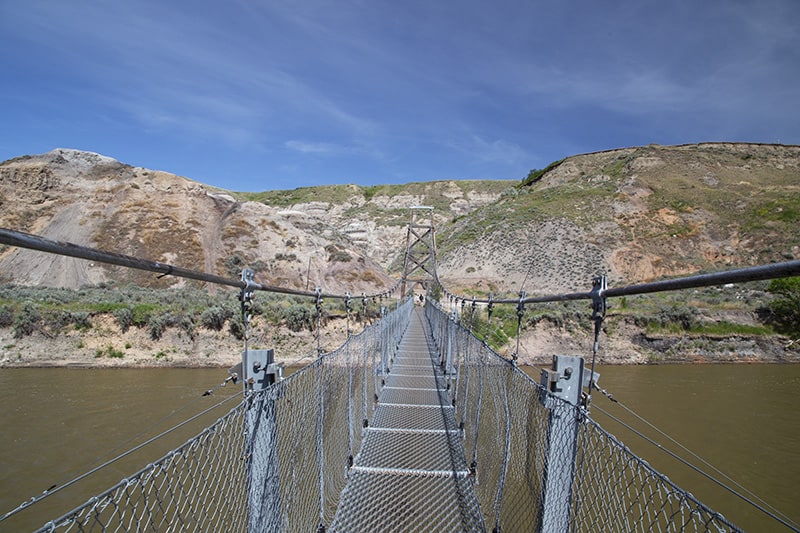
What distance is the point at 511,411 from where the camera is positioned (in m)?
2.53

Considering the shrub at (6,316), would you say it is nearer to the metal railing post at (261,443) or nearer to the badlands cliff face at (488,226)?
the badlands cliff face at (488,226)

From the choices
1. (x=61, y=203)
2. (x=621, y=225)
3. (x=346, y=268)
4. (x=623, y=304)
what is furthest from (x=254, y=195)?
(x=623, y=304)

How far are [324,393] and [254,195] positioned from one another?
223 feet

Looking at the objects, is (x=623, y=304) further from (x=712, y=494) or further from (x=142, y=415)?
(x=142, y=415)

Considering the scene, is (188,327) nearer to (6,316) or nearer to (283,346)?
(283,346)

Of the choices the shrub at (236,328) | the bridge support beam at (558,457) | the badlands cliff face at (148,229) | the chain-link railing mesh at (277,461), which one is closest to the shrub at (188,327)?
the shrub at (236,328)

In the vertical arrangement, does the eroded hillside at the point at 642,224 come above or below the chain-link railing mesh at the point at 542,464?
above

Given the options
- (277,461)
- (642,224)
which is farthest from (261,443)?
(642,224)

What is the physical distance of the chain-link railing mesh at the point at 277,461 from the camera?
1.35 metres

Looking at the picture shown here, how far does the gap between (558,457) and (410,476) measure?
1731 millimetres

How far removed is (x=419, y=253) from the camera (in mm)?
40500

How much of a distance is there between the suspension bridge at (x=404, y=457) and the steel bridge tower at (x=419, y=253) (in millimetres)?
21718

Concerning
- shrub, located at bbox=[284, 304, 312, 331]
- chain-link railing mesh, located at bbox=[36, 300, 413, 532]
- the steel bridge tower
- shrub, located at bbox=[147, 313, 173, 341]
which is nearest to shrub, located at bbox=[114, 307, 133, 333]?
shrub, located at bbox=[147, 313, 173, 341]

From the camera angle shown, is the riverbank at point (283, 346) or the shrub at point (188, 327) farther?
the shrub at point (188, 327)
